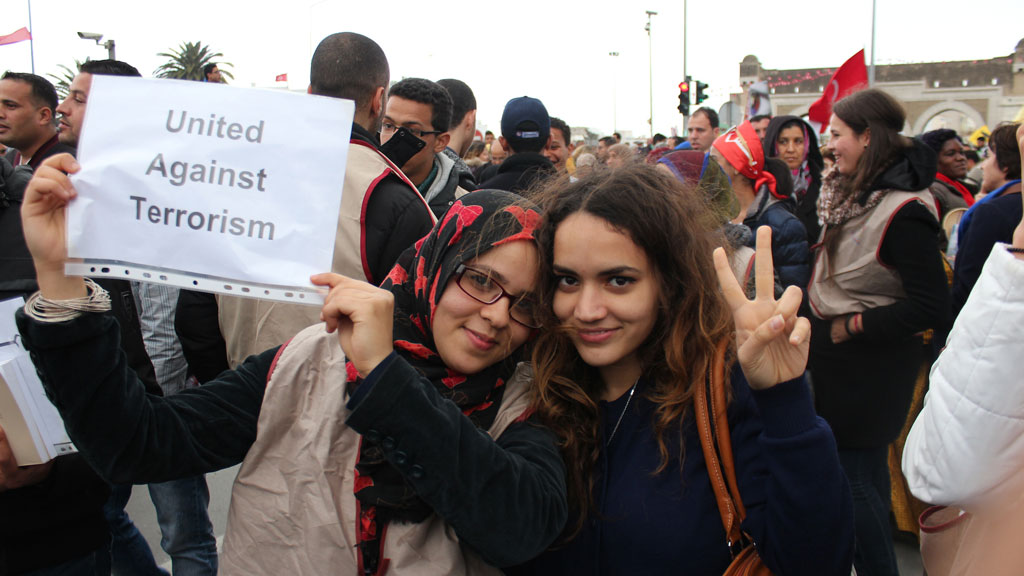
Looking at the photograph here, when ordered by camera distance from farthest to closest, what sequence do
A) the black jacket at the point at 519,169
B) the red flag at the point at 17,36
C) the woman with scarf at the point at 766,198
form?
the red flag at the point at 17,36 < the black jacket at the point at 519,169 < the woman with scarf at the point at 766,198

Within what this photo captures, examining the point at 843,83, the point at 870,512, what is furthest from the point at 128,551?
the point at 843,83

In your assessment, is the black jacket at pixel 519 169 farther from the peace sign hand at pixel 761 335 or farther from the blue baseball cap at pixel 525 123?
the peace sign hand at pixel 761 335

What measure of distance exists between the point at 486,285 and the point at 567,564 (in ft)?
2.21

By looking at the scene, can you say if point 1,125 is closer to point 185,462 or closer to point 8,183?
point 8,183

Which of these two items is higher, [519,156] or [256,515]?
[519,156]

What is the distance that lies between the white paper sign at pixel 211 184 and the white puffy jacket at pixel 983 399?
3.85 feet

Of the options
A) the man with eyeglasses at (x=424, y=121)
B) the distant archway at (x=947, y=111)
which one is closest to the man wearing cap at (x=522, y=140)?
the man with eyeglasses at (x=424, y=121)

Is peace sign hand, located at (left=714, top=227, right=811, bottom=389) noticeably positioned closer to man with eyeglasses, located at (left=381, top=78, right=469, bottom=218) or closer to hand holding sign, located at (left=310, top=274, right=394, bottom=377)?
hand holding sign, located at (left=310, top=274, right=394, bottom=377)

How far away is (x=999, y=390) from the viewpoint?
46.3 inches

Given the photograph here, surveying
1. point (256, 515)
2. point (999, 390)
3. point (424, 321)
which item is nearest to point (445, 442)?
point (424, 321)

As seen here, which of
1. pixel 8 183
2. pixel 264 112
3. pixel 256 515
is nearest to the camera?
pixel 264 112

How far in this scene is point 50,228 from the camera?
4.50 feet

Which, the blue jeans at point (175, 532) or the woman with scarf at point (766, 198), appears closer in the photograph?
the blue jeans at point (175, 532)

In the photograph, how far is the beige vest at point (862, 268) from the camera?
10.3ft
